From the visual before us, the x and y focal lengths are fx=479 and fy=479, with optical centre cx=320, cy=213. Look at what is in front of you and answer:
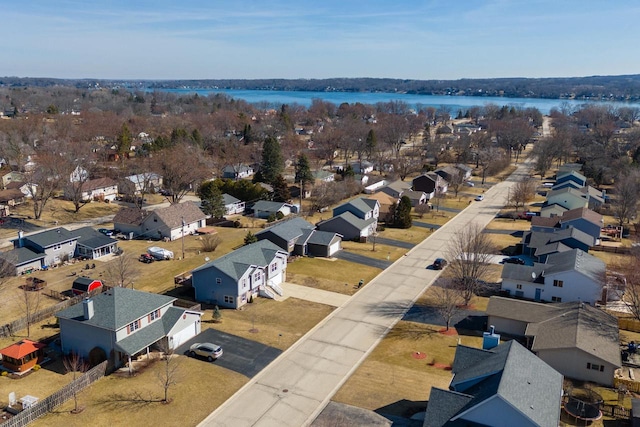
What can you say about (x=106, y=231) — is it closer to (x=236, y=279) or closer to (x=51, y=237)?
(x=51, y=237)

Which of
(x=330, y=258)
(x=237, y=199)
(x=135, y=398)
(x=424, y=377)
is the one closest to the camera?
(x=135, y=398)

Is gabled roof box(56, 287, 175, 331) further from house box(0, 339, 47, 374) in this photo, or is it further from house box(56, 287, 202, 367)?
house box(0, 339, 47, 374)

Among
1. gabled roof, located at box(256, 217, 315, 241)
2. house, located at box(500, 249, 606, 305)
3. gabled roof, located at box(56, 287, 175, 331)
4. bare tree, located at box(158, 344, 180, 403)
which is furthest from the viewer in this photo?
gabled roof, located at box(256, 217, 315, 241)

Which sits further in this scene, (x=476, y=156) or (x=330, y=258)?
(x=476, y=156)

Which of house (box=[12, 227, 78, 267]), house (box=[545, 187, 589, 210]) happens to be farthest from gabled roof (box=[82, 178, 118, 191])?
house (box=[545, 187, 589, 210])

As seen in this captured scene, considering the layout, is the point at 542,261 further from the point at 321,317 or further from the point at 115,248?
the point at 115,248

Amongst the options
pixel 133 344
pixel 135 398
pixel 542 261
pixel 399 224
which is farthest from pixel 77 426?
pixel 399 224

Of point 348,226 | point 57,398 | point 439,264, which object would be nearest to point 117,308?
point 57,398
